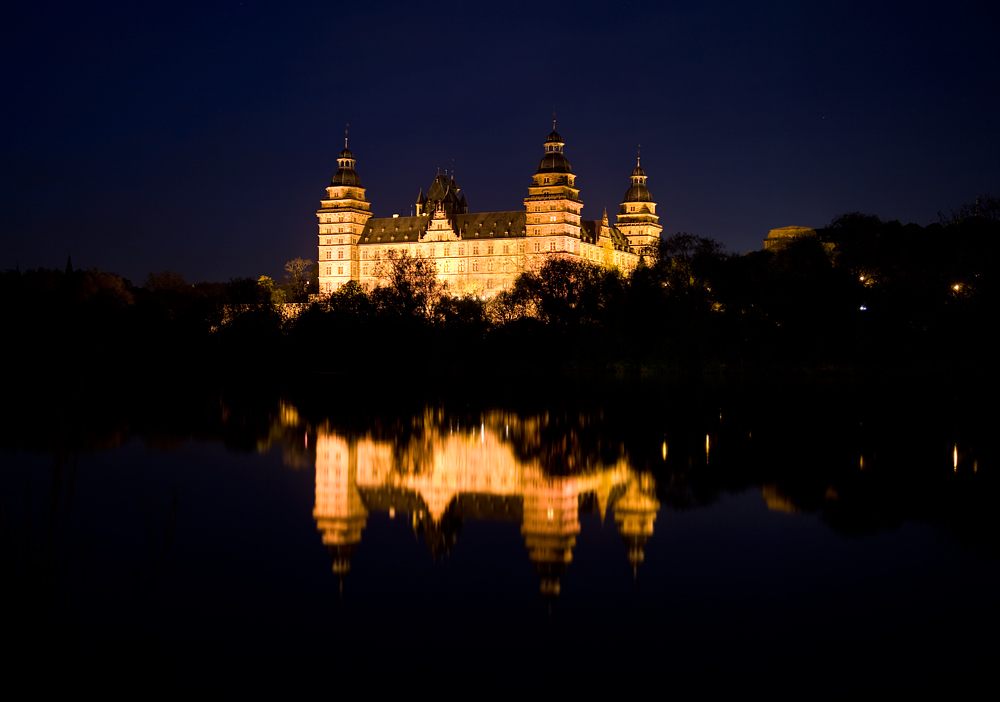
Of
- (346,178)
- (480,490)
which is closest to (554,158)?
(346,178)

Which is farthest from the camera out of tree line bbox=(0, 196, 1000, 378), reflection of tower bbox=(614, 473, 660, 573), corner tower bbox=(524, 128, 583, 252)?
corner tower bbox=(524, 128, 583, 252)

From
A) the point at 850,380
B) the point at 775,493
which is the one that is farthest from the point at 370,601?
the point at 850,380

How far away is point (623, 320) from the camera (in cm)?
5475

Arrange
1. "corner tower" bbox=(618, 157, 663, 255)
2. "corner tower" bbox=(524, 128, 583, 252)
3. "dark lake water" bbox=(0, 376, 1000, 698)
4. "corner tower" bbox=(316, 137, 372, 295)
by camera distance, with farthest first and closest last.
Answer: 1. "corner tower" bbox=(618, 157, 663, 255)
2. "corner tower" bbox=(316, 137, 372, 295)
3. "corner tower" bbox=(524, 128, 583, 252)
4. "dark lake water" bbox=(0, 376, 1000, 698)

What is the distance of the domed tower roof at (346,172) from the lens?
127m

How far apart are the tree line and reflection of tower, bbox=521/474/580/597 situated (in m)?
35.6

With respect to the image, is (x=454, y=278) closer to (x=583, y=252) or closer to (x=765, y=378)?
(x=583, y=252)

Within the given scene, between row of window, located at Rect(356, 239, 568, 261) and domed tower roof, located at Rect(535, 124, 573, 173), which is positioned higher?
domed tower roof, located at Rect(535, 124, 573, 173)

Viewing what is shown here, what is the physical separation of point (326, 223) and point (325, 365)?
77.2 meters

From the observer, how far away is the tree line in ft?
162

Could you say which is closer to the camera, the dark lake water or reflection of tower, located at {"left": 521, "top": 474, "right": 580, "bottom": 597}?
the dark lake water

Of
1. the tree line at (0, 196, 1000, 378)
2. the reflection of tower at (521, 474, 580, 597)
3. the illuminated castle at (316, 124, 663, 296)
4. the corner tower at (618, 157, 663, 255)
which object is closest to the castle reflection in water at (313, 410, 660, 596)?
the reflection of tower at (521, 474, 580, 597)

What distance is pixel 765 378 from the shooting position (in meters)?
45.5

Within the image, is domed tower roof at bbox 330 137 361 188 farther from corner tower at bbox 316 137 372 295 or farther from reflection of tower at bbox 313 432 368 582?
reflection of tower at bbox 313 432 368 582
